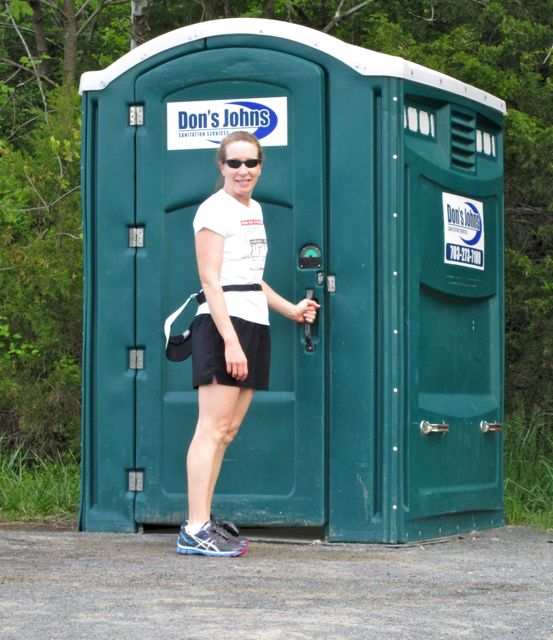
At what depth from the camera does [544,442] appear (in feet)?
30.7

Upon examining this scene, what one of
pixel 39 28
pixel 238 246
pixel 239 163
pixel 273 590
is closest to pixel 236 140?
pixel 239 163

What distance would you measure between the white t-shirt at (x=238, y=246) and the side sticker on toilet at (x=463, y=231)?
1.26m

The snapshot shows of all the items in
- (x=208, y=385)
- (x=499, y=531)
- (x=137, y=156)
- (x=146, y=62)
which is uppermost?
(x=146, y=62)

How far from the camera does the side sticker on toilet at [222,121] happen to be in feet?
22.2

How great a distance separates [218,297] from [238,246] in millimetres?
270

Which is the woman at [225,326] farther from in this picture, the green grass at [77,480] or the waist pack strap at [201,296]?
the green grass at [77,480]

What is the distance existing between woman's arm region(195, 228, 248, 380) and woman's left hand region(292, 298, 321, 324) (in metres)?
0.53

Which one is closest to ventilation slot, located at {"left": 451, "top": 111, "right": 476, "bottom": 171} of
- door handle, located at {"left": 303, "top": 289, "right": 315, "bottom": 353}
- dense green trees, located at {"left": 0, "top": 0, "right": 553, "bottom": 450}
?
door handle, located at {"left": 303, "top": 289, "right": 315, "bottom": 353}

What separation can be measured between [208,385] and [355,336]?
0.88 m

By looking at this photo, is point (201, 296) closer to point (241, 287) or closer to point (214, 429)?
point (241, 287)

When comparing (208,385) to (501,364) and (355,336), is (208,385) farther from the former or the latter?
(501,364)

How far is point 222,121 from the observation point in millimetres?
6848

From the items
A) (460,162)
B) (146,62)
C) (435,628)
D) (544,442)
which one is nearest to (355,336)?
(460,162)

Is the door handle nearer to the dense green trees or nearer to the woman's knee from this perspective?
the woman's knee
